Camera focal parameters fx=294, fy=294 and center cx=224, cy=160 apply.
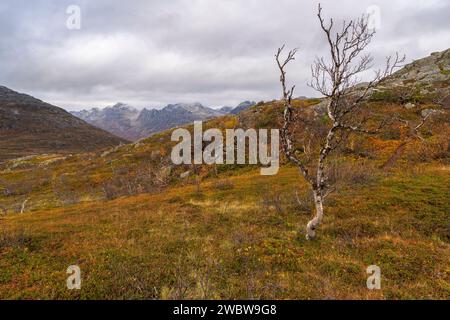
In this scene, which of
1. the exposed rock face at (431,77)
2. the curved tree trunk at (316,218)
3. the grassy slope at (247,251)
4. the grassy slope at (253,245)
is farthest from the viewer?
the exposed rock face at (431,77)

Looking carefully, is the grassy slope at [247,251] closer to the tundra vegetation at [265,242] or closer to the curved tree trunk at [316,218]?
the tundra vegetation at [265,242]

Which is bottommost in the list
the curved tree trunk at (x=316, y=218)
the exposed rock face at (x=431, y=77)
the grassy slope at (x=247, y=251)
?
the grassy slope at (x=247, y=251)

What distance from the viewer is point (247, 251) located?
44.1ft

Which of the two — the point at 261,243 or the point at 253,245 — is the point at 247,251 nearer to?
the point at 253,245

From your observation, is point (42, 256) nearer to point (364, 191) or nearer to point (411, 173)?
point (364, 191)

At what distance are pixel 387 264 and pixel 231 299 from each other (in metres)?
6.88

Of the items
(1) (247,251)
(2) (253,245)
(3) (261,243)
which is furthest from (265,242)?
(1) (247,251)

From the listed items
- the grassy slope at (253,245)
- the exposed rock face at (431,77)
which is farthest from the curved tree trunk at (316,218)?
the exposed rock face at (431,77)

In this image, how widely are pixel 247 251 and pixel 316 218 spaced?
3.72m

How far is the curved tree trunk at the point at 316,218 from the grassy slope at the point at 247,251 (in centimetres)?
52

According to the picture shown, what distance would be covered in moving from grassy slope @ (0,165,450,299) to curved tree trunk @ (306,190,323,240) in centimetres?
52

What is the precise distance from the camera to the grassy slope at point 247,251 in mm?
10156

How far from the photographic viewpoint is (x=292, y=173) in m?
33.3

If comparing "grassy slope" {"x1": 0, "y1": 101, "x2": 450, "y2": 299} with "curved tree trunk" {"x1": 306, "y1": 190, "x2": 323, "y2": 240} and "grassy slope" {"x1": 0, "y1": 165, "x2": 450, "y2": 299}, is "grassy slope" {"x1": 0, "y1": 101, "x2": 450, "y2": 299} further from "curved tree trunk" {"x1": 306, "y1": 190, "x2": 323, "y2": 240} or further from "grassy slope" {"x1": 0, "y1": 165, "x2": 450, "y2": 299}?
"curved tree trunk" {"x1": 306, "y1": 190, "x2": 323, "y2": 240}
